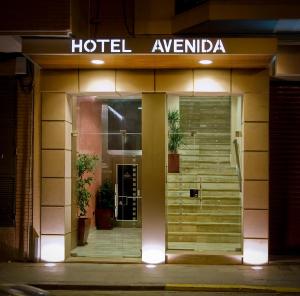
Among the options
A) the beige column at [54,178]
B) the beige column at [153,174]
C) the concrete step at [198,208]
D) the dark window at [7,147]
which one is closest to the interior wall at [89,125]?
the beige column at [54,178]

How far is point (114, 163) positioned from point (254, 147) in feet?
11.6

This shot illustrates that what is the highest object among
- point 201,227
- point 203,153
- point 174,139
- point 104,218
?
point 174,139

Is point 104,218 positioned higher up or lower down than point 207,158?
lower down

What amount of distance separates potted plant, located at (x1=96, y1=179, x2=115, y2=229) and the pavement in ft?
5.71

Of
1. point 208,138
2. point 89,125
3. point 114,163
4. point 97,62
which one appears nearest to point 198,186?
point 208,138

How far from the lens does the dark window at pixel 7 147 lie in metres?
14.2

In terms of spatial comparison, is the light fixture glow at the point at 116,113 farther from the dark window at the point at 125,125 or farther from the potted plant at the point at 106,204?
the potted plant at the point at 106,204

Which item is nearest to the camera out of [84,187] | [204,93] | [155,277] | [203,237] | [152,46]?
[155,277]

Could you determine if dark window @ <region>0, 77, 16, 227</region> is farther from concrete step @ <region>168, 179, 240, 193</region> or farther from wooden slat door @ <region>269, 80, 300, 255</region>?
wooden slat door @ <region>269, 80, 300, 255</region>

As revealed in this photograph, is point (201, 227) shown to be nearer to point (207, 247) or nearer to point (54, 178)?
point (207, 247)

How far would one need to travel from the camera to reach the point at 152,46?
12.6 metres

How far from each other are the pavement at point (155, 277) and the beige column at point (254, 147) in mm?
1114

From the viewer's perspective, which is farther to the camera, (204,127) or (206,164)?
(206,164)

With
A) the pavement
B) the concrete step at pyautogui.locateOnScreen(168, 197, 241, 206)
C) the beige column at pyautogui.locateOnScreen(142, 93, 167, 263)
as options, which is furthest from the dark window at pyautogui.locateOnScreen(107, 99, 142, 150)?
the pavement
